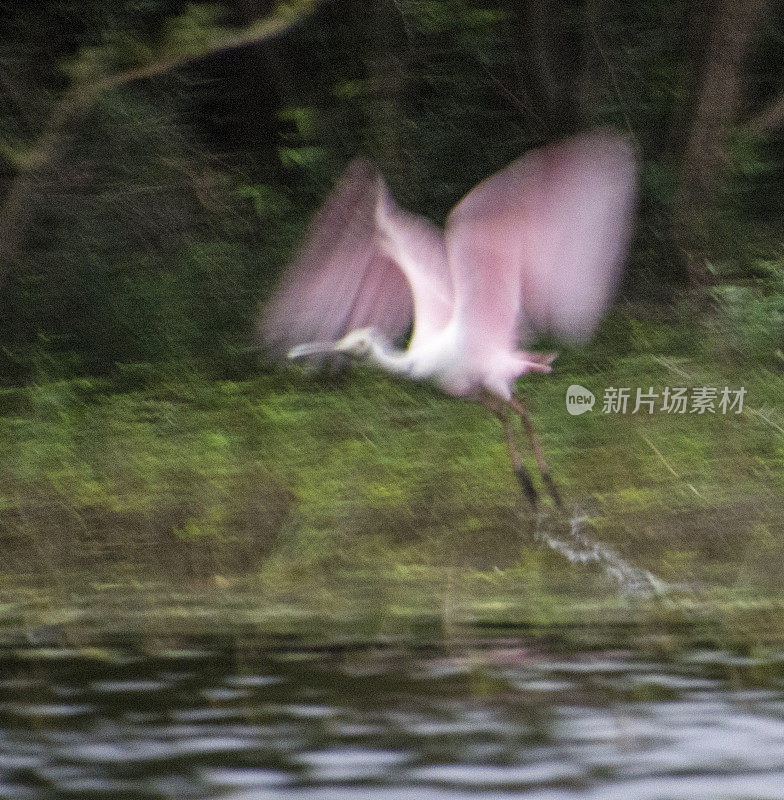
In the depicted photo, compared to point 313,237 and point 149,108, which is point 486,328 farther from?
point 149,108

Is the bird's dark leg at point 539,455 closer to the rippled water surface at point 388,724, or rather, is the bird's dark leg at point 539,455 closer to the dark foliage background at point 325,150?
the dark foliage background at point 325,150

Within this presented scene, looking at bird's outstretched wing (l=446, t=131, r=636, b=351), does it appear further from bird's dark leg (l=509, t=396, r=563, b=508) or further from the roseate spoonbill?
bird's dark leg (l=509, t=396, r=563, b=508)

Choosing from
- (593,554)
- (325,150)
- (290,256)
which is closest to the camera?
(593,554)

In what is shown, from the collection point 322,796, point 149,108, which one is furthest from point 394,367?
point 322,796

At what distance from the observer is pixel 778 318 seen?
29.7ft

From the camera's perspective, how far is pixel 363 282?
8094mm

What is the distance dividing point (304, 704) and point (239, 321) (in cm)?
501

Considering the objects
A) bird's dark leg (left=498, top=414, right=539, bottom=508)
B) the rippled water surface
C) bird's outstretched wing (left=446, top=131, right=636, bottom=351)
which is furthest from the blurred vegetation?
the rippled water surface

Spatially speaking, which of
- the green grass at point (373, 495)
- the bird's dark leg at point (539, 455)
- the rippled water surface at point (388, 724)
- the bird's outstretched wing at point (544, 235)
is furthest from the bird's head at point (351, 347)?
the rippled water surface at point (388, 724)

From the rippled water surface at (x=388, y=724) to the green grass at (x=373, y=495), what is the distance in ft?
3.33

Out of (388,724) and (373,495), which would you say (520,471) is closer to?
(373,495)

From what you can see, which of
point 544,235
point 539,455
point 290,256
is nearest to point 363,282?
point 544,235

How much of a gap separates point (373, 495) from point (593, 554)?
41.5 inches

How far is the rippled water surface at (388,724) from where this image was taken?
13.1 ft
